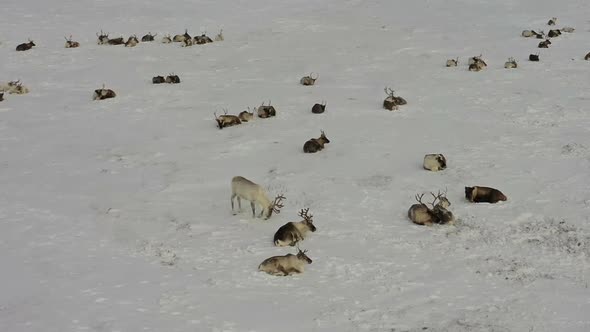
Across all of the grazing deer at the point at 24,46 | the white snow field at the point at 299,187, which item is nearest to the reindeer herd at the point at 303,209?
the white snow field at the point at 299,187

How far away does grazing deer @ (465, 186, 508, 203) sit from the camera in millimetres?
11641

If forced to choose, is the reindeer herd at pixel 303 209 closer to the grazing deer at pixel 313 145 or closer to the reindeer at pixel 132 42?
the grazing deer at pixel 313 145

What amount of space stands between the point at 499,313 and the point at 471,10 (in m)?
29.9

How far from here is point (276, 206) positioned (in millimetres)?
11797

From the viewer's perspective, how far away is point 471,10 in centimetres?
3500

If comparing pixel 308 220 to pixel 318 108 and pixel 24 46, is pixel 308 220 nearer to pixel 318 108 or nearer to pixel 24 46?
pixel 318 108

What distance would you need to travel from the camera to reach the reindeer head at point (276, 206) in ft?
37.3

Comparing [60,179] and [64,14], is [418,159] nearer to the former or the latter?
[60,179]

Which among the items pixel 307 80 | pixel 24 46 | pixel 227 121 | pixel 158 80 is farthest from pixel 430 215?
pixel 24 46

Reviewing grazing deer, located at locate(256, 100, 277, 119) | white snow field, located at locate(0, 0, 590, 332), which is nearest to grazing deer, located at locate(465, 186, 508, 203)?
white snow field, located at locate(0, 0, 590, 332)

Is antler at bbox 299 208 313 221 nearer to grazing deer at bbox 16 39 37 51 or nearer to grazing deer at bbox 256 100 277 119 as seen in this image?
grazing deer at bbox 256 100 277 119

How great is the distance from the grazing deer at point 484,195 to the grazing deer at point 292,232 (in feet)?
10.6

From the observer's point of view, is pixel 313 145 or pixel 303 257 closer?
pixel 303 257

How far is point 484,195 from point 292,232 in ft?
12.9
